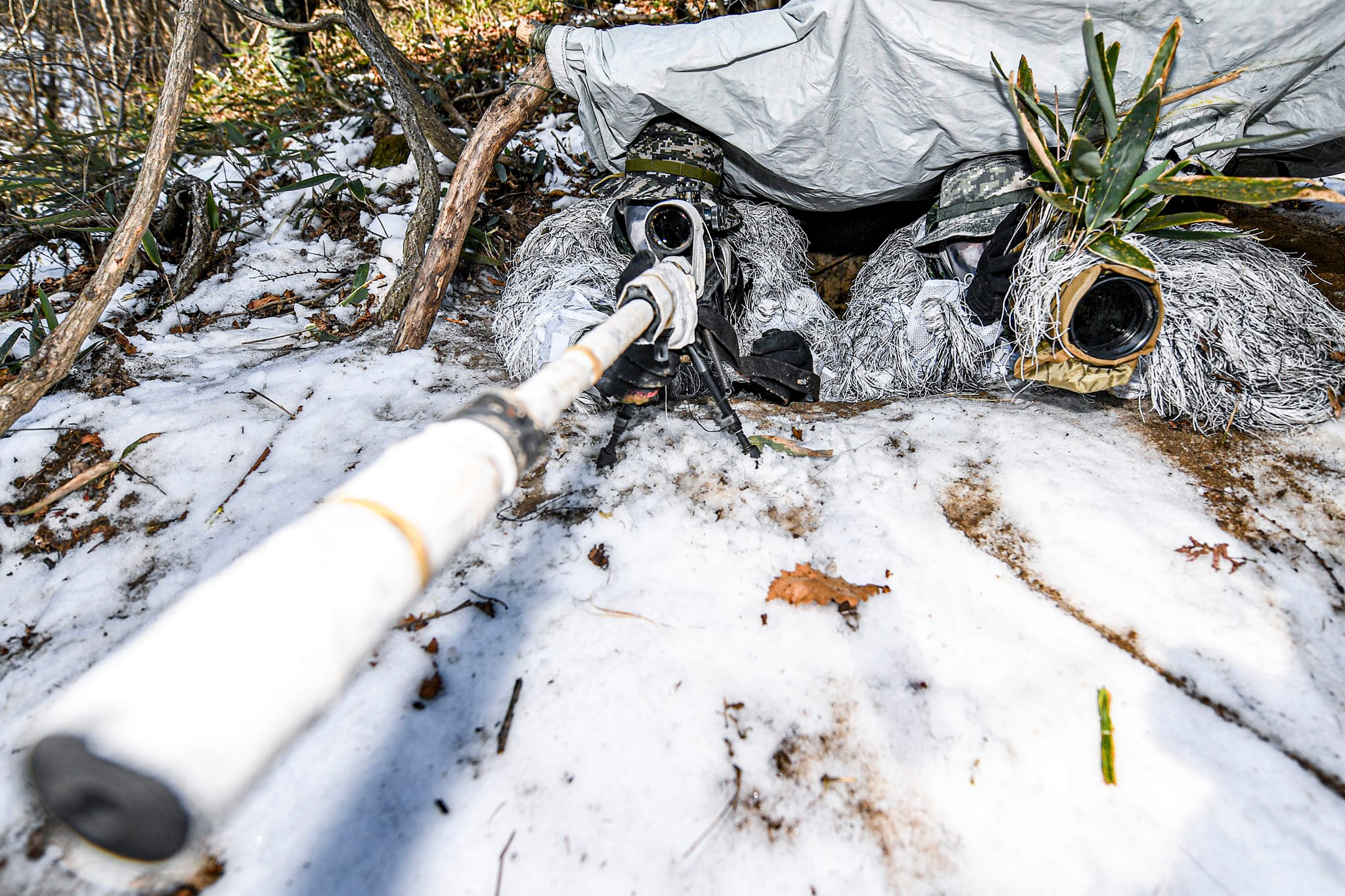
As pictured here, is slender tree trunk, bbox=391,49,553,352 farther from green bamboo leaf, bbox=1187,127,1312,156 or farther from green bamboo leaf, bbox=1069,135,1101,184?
green bamboo leaf, bbox=1187,127,1312,156

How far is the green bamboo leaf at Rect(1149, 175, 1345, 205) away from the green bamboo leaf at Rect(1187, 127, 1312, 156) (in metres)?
0.12

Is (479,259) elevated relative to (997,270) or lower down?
lower down

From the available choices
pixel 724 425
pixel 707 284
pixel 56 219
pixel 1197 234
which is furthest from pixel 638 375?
pixel 56 219

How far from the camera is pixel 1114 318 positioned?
1.68 metres

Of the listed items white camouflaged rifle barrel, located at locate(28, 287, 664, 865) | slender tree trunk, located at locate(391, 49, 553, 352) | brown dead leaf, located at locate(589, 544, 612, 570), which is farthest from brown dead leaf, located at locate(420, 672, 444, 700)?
slender tree trunk, located at locate(391, 49, 553, 352)

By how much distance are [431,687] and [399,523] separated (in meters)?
0.80

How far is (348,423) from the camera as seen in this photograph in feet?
6.36

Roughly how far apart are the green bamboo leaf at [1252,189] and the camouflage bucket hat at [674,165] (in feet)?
4.73

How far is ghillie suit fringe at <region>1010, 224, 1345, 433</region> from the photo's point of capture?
5.52ft

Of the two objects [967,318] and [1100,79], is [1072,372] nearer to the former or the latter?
[967,318]

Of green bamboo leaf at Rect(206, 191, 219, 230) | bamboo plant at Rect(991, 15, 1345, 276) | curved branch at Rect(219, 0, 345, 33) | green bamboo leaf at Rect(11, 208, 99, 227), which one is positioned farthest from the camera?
green bamboo leaf at Rect(206, 191, 219, 230)

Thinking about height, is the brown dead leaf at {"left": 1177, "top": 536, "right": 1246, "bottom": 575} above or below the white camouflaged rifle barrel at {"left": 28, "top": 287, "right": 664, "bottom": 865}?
below

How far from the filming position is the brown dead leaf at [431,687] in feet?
3.77

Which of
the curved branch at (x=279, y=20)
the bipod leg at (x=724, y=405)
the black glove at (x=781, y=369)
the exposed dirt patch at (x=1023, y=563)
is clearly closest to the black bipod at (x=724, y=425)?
the bipod leg at (x=724, y=405)
